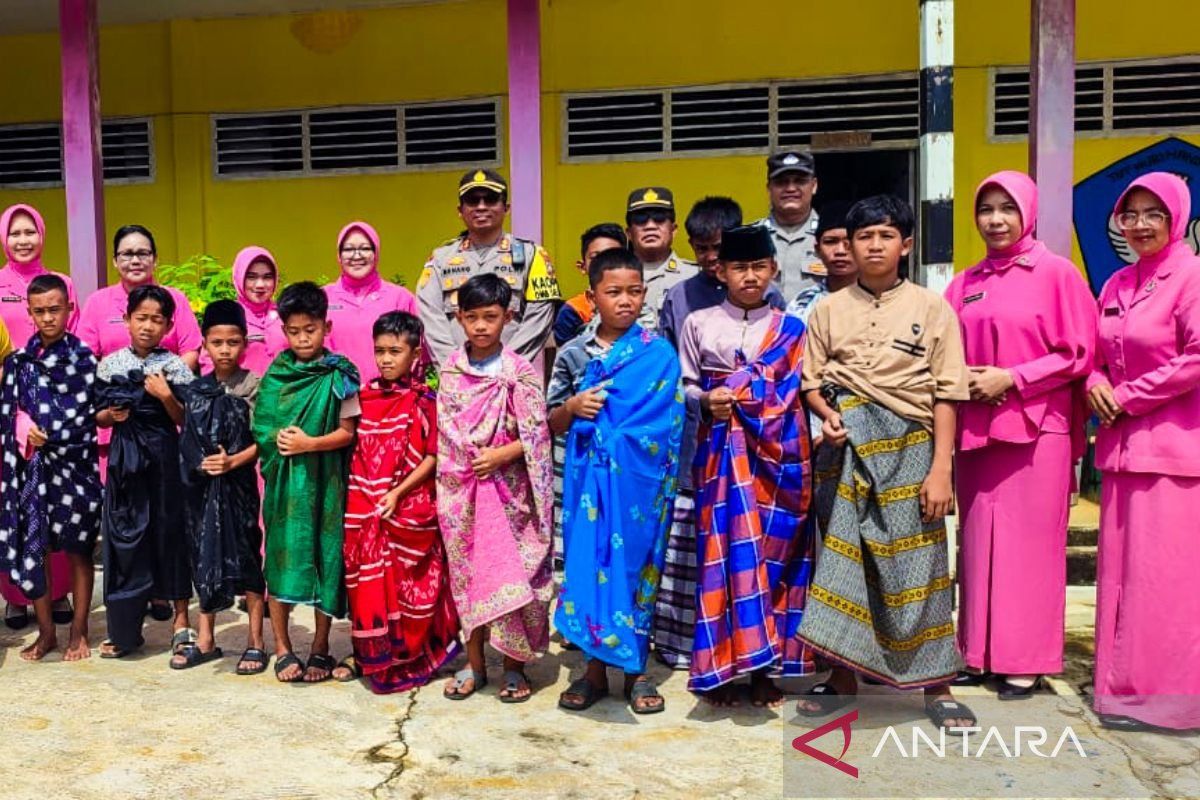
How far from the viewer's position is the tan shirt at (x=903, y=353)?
3.33 m

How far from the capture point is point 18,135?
8406mm

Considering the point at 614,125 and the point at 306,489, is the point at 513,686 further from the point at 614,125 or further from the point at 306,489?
the point at 614,125

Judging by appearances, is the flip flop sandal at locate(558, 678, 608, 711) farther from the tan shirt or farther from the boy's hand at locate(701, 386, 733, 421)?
the tan shirt

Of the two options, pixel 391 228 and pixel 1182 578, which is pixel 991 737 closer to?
pixel 1182 578

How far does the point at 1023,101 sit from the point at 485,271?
4.38 metres

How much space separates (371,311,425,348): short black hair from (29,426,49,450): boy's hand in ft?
4.91

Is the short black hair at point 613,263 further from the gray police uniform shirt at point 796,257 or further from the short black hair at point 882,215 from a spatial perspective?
the gray police uniform shirt at point 796,257

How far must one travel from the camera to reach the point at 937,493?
3.31 metres

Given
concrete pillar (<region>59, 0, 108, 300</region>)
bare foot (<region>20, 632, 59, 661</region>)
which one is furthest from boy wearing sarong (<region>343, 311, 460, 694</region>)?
concrete pillar (<region>59, 0, 108, 300</region>)

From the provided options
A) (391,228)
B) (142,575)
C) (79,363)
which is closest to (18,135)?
(391,228)

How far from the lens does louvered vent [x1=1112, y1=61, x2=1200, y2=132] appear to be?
6969 mm

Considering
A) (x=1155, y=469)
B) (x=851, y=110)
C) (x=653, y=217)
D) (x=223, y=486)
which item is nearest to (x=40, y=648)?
(x=223, y=486)

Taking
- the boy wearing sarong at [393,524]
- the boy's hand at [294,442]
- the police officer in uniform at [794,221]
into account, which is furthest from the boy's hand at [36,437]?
the police officer in uniform at [794,221]

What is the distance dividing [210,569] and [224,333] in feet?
2.95
